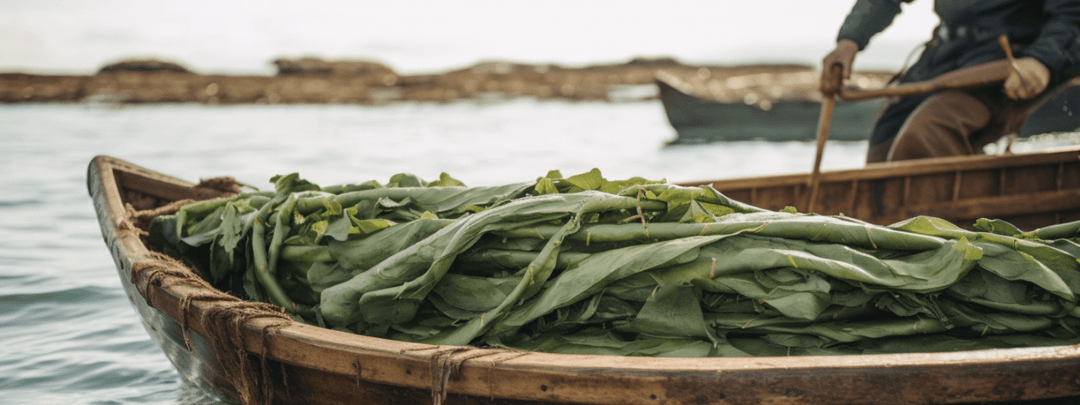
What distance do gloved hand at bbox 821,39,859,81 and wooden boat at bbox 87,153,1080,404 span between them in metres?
3.20

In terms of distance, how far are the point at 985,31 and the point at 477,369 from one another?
4.30 metres

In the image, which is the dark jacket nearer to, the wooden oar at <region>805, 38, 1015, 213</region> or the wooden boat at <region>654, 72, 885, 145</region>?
the wooden oar at <region>805, 38, 1015, 213</region>

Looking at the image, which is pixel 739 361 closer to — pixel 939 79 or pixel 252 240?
pixel 252 240

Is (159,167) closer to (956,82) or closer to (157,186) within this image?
(157,186)

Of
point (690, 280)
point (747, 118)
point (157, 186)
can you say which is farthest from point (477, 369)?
point (747, 118)

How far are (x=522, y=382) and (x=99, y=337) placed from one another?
3.52 meters

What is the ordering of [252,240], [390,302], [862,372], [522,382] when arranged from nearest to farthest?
1. [862,372]
2. [522,382]
3. [390,302]
4. [252,240]

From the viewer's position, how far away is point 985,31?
4.38 metres

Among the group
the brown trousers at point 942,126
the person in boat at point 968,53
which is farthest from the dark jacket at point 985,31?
the brown trousers at point 942,126

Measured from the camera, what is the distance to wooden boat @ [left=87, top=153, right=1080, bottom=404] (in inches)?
59.8

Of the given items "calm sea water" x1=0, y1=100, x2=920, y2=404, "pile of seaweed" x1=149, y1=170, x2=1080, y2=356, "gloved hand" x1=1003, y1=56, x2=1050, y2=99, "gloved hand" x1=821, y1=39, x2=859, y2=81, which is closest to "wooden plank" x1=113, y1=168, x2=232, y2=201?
"calm sea water" x1=0, y1=100, x2=920, y2=404

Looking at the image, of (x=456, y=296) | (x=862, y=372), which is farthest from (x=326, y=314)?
(x=862, y=372)

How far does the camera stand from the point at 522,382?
5.48 ft

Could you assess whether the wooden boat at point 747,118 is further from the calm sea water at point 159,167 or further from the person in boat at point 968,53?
the person in boat at point 968,53
